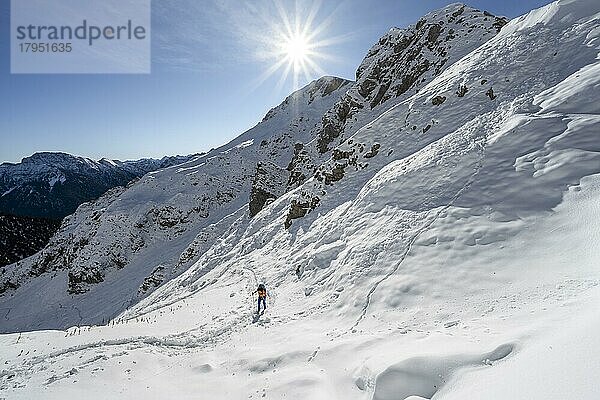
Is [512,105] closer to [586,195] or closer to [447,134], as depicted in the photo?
[447,134]

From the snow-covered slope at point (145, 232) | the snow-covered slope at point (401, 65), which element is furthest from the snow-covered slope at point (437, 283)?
the snow-covered slope at point (145, 232)

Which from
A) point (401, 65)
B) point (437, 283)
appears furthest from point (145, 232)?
point (437, 283)

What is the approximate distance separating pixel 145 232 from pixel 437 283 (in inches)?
1873

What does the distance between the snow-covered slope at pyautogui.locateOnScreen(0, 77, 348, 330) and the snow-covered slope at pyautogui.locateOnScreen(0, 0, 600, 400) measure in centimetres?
2054

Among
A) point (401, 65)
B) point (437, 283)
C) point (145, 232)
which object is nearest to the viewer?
point (437, 283)

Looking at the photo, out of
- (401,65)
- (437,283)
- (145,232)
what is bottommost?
(145,232)

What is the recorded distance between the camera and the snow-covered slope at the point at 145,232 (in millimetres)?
38406

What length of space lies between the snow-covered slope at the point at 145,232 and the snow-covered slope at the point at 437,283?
2054 cm

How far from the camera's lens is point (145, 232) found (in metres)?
49.1

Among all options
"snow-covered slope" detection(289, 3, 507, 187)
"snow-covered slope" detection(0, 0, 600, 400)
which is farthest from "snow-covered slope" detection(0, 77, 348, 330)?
"snow-covered slope" detection(0, 0, 600, 400)

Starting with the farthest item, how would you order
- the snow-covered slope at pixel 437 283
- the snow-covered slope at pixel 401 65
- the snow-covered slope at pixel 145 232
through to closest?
the snow-covered slope at pixel 145 232 < the snow-covered slope at pixel 401 65 < the snow-covered slope at pixel 437 283

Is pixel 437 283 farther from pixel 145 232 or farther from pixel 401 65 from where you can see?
pixel 145 232

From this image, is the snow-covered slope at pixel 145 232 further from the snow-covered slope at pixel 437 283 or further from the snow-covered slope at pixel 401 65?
the snow-covered slope at pixel 437 283

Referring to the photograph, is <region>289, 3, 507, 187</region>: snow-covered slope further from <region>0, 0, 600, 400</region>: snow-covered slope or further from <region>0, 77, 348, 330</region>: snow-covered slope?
<region>0, 77, 348, 330</region>: snow-covered slope
